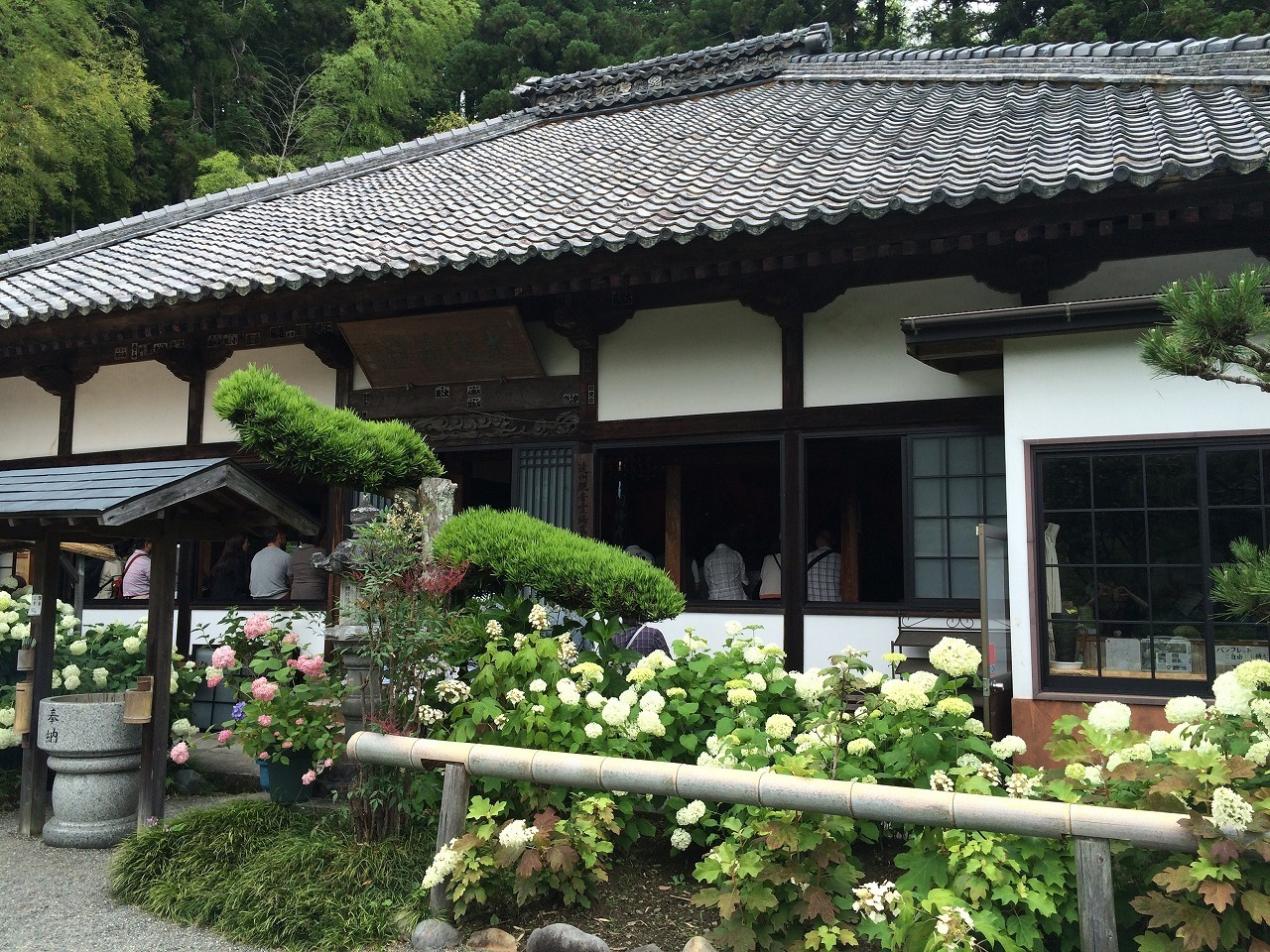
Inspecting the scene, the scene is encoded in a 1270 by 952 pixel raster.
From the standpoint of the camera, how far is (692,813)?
14.0 ft

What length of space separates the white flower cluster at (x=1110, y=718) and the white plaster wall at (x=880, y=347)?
11.3 ft

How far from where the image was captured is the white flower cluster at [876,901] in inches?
138

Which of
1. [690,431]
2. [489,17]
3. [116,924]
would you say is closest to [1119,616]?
[690,431]

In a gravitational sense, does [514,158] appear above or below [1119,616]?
above

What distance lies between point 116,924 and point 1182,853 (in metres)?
4.74

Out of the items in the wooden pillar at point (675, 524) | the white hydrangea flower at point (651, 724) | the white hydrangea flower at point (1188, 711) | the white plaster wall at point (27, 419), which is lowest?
the white hydrangea flower at point (651, 724)

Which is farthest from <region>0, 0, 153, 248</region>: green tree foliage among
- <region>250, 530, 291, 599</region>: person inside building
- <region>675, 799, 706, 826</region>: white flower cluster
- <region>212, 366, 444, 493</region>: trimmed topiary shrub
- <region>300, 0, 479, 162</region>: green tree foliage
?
<region>675, 799, 706, 826</region>: white flower cluster

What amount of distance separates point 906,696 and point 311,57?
27.4 metres

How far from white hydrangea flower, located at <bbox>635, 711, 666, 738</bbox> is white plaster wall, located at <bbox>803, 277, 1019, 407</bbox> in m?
3.64

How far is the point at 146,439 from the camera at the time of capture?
1013 centimetres

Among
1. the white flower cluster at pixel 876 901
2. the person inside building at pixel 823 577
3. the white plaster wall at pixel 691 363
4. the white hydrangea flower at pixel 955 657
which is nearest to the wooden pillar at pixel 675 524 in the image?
the person inside building at pixel 823 577

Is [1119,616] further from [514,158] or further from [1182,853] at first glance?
[514,158]

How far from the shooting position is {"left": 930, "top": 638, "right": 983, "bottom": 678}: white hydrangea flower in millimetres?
4152

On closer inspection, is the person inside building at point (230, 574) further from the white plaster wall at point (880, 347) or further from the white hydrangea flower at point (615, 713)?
the white hydrangea flower at point (615, 713)
